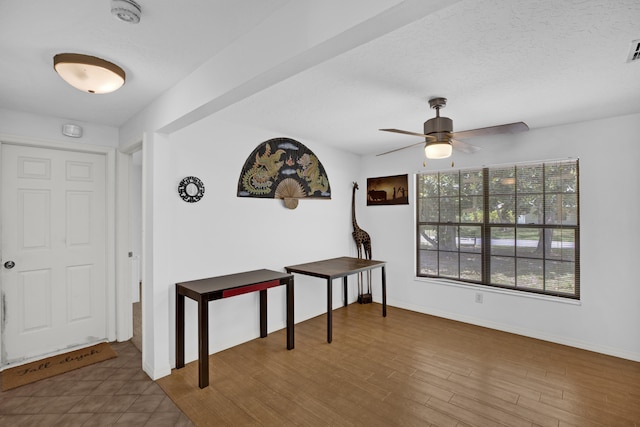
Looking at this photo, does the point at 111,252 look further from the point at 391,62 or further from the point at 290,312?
the point at 391,62

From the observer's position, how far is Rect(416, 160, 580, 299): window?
140 inches

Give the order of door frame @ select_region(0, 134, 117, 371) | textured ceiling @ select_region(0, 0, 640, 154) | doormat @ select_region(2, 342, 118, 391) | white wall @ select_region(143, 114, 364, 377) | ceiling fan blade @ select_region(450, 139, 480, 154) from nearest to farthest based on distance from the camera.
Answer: textured ceiling @ select_region(0, 0, 640, 154) < doormat @ select_region(2, 342, 118, 391) < white wall @ select_region(143, 114, 364, 377) < ceiling fan blade @ select_region(450, 139, 480, 154) < door frame @ select_region(0, 134, 117, 371)

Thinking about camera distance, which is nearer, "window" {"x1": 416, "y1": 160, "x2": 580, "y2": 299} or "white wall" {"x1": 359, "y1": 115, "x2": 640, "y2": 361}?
"white wall" {"x1": 359, "y1": 115, "x2": 640, "y2": 361}

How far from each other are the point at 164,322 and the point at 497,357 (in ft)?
10.8

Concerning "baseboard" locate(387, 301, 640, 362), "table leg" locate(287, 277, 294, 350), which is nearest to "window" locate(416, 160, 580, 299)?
"baseboard" locate(387, 301, 640, 362)

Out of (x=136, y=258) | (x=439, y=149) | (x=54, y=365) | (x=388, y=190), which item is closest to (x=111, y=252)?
(x=54, y=365)

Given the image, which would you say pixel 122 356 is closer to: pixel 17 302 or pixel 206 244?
Result: pixel 17 302

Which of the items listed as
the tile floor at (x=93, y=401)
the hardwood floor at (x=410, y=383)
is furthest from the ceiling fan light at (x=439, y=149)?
the tile floor at (x=93, y=401)

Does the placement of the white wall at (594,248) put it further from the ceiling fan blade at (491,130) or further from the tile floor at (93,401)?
the tile floor at (93,401)

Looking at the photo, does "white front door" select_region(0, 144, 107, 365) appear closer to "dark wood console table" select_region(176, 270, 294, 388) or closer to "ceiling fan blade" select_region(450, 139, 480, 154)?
"dark wood console table" select_region(176, 270, 294, 388)

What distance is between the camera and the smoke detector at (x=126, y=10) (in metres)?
1.48

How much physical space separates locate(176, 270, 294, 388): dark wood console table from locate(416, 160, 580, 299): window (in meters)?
2.43

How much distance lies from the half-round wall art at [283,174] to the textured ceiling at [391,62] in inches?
20.8

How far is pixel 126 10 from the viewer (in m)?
1.50
